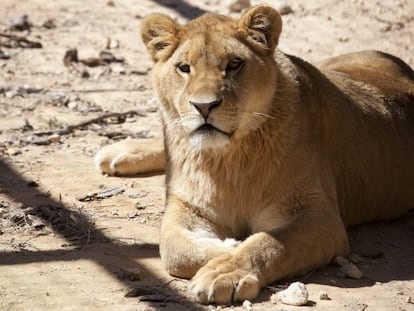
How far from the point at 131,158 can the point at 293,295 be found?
75.8 inches

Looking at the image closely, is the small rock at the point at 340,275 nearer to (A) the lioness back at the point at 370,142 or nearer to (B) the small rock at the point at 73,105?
(A) the lioness back at the point at 370,142

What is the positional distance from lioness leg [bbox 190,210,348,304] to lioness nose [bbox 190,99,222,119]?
0.49 metres

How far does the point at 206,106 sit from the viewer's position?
145 inches

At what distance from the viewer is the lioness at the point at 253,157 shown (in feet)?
12.3

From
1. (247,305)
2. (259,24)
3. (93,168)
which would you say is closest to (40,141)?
(93,168)

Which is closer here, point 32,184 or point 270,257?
point 270,257

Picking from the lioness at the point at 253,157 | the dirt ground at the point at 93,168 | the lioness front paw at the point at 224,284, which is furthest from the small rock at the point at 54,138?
the lioness front paw at the point at 224,284

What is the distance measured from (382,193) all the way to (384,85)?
580 millimetres

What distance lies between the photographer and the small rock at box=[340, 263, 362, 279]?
3818 millimetres

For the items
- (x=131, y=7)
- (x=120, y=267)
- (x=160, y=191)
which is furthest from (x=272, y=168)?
(x=131, y=7)

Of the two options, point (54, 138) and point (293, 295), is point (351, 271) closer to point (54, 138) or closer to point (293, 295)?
point (293, 295)

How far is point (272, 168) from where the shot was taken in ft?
13.3

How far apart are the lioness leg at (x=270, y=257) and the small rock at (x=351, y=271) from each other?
73mm

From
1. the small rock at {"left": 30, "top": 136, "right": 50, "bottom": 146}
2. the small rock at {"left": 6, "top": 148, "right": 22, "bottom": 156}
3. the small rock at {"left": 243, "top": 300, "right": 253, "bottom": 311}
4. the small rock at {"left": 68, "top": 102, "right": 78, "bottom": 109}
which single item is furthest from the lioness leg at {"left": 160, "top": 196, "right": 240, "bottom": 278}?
the small rock at {"left": 68, "top": 102, "right": 78, "bottom": 109}
